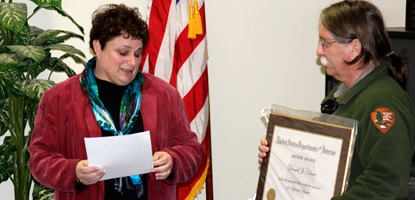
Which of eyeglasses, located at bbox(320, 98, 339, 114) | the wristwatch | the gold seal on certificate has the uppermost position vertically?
eyeglasses, located at bbox(320, 98, 339, 114)

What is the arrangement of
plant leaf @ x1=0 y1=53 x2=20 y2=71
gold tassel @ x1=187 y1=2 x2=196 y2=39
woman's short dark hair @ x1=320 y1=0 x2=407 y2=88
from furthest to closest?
gold tassel @ x1=187 y1=2 x2=196 y2=39
plant leaf @ x1=0 y1=53 x2=20 y2=71
woman's short dark hair @ x1=320 y1=0 x2=407 y2=88

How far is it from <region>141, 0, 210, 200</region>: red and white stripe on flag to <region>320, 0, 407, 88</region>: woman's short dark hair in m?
1.56

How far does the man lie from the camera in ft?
5.38

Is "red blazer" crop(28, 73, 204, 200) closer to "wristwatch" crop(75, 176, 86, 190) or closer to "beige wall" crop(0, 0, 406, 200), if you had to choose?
"wristwatch" crop(75, 176, 86, 190)

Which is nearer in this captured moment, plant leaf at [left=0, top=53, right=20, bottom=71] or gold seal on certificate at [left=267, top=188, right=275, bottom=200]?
gold seal on certificate at [left=267, top=188, right=275, bottom=200]

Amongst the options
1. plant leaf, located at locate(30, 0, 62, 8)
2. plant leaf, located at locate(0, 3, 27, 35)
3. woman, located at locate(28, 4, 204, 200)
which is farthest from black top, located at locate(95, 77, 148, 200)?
plant leaf, located at locate(30, 0, 62, 8)

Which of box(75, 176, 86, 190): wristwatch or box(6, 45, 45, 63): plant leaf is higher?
box(6, 45, 45, 63): plant leaf

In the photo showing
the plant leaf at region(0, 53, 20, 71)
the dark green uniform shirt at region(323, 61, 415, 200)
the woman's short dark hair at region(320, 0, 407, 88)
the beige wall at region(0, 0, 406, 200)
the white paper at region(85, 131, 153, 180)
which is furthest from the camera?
the beige wall at region(0, 0, 406, 200)

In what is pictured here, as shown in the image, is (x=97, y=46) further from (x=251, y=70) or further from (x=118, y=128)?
(x=251, y=70)

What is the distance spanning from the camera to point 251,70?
3.87 meters

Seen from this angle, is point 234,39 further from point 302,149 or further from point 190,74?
point 302,149

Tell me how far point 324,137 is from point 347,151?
0.11 metres

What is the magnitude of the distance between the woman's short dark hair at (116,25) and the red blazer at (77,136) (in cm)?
23

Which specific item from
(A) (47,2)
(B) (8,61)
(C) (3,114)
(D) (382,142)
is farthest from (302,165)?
(C) (3,114)
